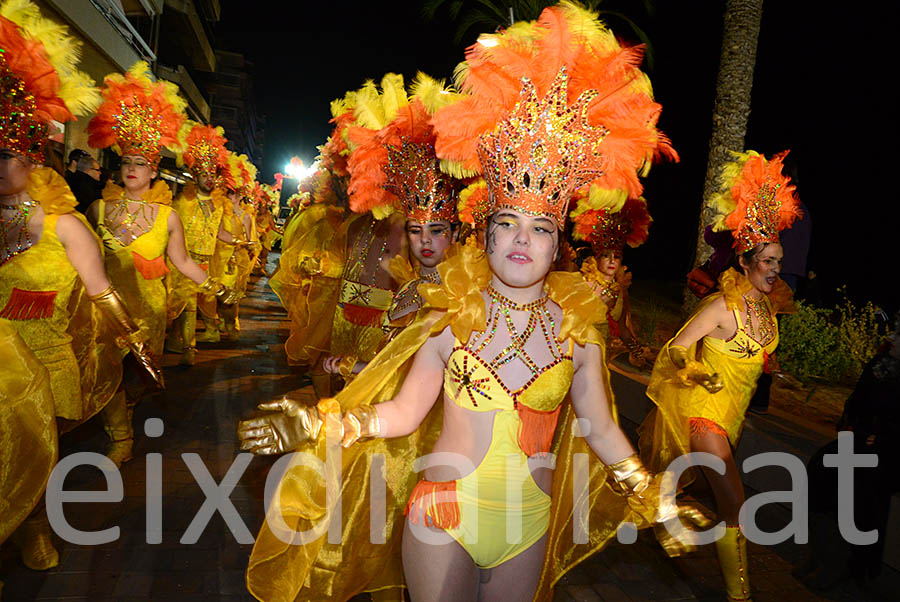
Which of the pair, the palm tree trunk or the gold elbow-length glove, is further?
the palm tree trunk

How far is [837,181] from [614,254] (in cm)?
1003

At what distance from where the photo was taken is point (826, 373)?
8242mm

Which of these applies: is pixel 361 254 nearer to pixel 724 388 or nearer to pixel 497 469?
pixel 724 388

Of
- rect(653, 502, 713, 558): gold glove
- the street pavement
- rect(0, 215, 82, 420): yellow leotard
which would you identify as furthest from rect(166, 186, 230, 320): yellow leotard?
rect(653, 502, 713, 558): gold glove

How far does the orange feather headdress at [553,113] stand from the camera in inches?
84.3

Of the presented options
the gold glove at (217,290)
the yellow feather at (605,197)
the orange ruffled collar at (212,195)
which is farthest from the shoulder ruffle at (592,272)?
the orange ruffled collar at (212,195)

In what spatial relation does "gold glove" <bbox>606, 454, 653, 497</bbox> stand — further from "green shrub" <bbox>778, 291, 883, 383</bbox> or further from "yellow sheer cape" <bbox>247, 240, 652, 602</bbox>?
"green shrub" <bbox>778, 291, 883, 383</bbox>

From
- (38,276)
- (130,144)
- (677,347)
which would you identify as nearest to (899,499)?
(677,347)

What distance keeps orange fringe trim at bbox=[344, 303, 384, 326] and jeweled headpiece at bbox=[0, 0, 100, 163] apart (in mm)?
2183

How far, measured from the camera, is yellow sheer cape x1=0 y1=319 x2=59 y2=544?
9.29 ft

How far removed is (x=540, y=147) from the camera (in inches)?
84.4

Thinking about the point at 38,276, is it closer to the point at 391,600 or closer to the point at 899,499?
the point at 391,600

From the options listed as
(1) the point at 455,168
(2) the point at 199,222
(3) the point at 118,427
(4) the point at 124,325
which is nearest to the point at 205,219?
(2) the point at 199,222

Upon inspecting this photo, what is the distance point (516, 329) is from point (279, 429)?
89 cm
